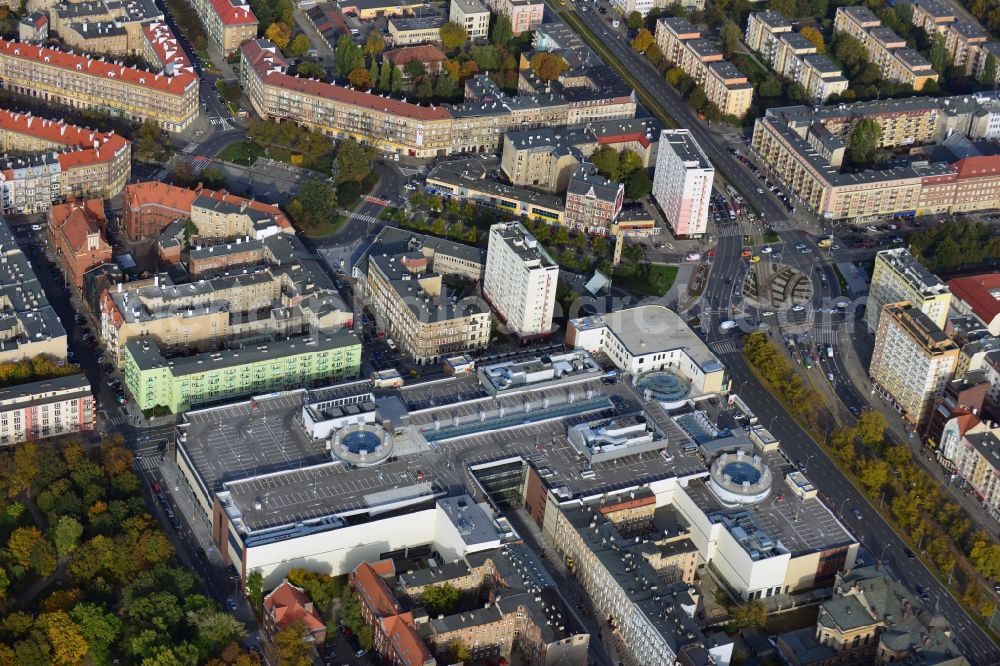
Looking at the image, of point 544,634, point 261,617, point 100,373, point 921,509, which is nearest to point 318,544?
point 261,617

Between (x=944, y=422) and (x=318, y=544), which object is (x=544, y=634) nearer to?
(x=318, y=544)

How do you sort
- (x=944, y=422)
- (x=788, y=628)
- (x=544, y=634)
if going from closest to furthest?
(x=544, y=634) → (x=788, y=628) → (x=944, y=422)

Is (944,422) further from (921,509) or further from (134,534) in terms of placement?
(134,534)

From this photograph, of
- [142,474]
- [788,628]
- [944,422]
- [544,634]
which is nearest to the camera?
[544,634]

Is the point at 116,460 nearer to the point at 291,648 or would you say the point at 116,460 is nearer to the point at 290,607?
the point at 290,607

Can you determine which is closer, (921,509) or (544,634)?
(544,634)

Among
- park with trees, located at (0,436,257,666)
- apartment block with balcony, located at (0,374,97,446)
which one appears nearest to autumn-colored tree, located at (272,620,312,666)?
park with trees, located at (0,436,257,666)

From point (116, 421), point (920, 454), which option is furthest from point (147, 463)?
point (920, 454)
